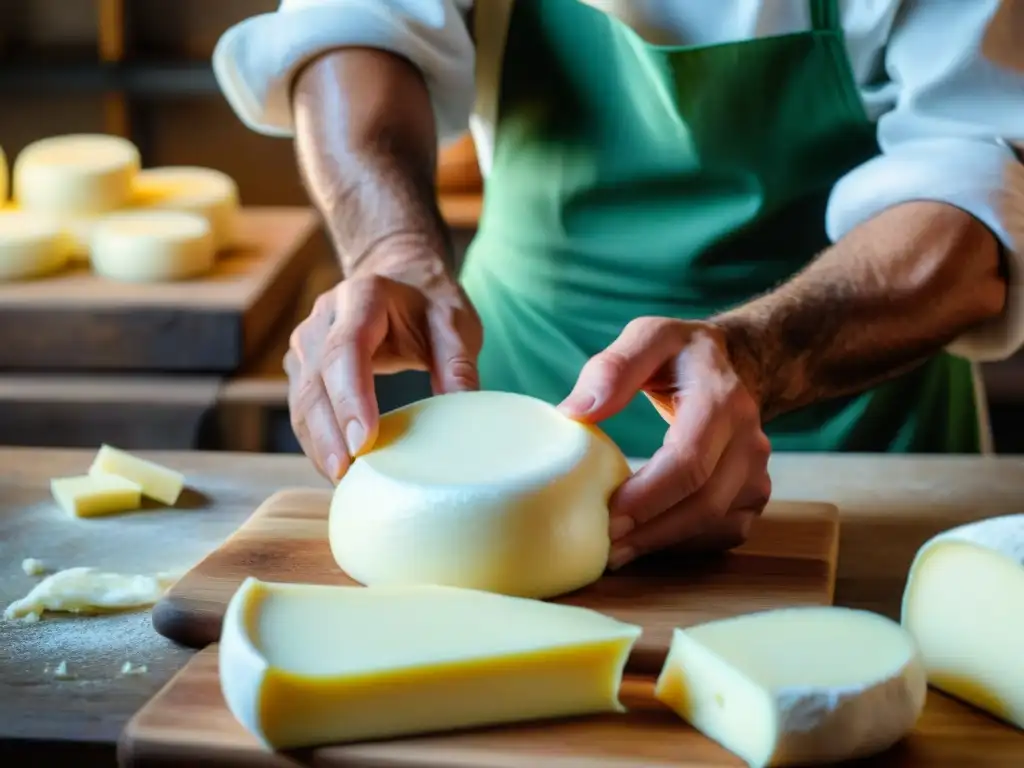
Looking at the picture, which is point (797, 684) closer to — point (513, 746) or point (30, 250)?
point (513, 746)

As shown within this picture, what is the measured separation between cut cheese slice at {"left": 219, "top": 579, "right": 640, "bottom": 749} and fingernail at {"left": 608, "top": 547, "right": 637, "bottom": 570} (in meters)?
0.16

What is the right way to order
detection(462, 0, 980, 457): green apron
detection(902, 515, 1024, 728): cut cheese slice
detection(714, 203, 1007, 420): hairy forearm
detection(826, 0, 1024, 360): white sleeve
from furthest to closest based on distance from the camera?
detection(462, 0, 980, 457): green apron → detection(826, 0, 1024, 360): white sleeve → detection(714, 203, 1007, 420): hairy forearm → detection(902, 515, 1024, 728): cut cheese slice

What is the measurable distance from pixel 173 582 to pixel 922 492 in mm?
768

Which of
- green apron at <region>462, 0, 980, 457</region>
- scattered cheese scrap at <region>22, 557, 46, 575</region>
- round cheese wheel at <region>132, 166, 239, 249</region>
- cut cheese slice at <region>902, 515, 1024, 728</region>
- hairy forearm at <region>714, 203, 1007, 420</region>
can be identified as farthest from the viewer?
round cheese wheel at <region>132, 166, 239, 249</region>

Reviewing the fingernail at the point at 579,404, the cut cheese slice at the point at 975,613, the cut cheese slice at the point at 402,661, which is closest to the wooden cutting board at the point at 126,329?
the fingernail at the point at 579,404

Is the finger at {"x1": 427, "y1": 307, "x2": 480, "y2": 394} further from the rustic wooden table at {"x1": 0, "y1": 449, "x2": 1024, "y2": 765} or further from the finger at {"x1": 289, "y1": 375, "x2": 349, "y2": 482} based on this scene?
the rustic wooden table at {"x1": 0, "y1": 449, "x2": 1024, "y2": 765}

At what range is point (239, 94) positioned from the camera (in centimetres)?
173

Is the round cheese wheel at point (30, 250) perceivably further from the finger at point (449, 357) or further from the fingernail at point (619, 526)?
the fingernail at point (619, 526)

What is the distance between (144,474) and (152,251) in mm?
885

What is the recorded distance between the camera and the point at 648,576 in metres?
1.20

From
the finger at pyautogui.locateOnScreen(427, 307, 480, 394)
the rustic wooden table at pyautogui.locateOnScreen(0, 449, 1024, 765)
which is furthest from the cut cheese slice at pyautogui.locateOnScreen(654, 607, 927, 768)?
the finger at pyautogui.locateOnScreen(427, 307, 480, 394)

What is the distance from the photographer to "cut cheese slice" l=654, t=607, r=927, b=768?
893mm

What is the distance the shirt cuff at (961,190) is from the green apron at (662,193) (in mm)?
109

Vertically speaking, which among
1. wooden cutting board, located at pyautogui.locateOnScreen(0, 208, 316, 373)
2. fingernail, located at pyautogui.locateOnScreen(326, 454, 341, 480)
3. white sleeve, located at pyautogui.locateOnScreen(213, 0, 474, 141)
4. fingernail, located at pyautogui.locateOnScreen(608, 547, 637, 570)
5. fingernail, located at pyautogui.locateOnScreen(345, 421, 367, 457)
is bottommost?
wooden cutting board, located at pyautogui.locateOnScreen(0, 208, 316, 373)
